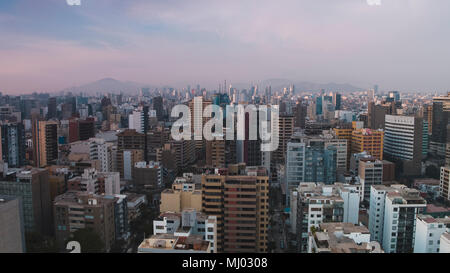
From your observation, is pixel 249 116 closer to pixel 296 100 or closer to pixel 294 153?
pixel 294 153

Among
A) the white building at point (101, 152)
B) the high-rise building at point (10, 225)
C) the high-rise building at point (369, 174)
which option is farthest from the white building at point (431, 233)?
the white building at point (101, 152)

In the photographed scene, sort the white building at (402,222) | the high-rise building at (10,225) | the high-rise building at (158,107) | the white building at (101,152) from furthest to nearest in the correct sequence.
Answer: the high-rise building at (158,107) → the white building at (101,152) → the white building at (402,222) → the high-rise building at (10,225)

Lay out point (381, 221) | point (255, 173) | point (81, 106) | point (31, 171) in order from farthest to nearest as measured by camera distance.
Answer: point (81, 106) → point (31, 171) → point (255, 173) → point (381, 221)

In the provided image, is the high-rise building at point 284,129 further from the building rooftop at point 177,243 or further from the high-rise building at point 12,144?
the building rooftop at point 177,243

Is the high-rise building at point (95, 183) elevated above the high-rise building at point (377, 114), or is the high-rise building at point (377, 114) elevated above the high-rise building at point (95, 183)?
the high-rise building at point (377, 114)

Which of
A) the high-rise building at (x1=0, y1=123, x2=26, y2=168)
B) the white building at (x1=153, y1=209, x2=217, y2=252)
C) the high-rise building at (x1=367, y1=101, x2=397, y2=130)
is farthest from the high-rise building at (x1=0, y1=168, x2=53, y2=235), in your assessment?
the high-rise building at (x1=367, y1=101, x2=397, y2=130)

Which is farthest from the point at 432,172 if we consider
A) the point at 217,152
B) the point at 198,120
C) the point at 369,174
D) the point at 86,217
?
the point at 198,120

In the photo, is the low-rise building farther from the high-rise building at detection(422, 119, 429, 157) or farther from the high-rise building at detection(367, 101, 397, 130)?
the high-rise building at detection(367, 101, 397, 130)
